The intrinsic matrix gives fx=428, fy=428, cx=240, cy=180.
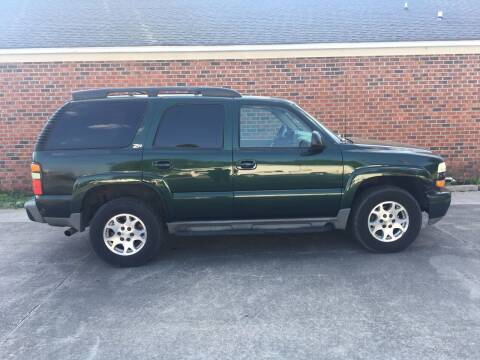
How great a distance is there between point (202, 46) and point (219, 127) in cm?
429

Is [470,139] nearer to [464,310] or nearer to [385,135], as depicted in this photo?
[385,135]

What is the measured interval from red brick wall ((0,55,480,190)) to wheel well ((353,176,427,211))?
155 inches

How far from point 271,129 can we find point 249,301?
198 centimetres

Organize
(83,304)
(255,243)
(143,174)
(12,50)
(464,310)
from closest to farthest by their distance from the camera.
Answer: (464,310)
(83,304)
(143,174)
(255,243)
(12,50)

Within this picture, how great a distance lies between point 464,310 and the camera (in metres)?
3.56

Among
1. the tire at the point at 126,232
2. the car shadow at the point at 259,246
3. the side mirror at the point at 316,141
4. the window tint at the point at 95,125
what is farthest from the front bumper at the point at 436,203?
the window tint at the point at 95,125

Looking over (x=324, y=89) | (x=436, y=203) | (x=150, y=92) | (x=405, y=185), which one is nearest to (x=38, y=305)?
(x=150, y=92)

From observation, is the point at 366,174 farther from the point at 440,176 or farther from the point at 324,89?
the point at 324,89

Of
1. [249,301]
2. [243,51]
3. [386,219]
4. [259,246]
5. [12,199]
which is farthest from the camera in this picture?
[243,51]

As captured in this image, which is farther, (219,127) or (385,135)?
(385,135)

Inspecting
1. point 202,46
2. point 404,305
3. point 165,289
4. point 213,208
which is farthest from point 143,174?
point 202,46

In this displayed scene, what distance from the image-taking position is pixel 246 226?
4820 mm

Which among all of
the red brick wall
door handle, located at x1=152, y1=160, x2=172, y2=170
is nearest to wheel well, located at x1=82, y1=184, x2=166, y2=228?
door handle, located at x1=152, y1=160, x2=172, y2=170

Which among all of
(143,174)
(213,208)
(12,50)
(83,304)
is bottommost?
(83,304)
